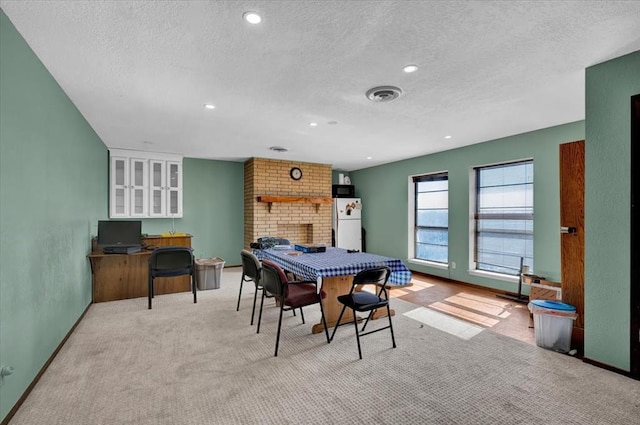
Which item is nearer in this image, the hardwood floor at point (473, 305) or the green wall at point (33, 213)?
the green wall at point (33, 213)

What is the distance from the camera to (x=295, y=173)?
6816 millimetres

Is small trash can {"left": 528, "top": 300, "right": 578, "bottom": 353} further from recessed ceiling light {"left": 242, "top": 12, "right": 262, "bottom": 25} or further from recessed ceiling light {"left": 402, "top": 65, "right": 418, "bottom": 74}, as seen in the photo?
recessed ceiling light {"left": 242, "top": 12, "right": 262, "bottom": 25}

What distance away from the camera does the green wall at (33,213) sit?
1876mm

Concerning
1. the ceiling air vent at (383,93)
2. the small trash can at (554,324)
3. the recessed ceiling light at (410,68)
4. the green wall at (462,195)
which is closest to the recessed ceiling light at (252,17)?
the recessed ceiling light at (410,68)

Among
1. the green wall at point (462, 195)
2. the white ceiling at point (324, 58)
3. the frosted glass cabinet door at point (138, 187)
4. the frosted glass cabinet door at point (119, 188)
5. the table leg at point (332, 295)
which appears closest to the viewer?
the white ceiling at point (324, 58)

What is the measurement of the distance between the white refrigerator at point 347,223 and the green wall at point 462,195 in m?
0.26

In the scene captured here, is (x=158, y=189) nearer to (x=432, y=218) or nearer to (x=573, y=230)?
(x=432, y=218)

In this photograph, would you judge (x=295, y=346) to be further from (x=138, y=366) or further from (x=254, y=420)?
(x=138, y=366)

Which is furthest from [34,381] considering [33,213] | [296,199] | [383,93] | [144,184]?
[296,199]

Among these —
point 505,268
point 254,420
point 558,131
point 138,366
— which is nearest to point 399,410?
point 254,420

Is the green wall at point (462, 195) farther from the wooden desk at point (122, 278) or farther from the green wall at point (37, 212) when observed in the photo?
the green wall at point (37, 212)

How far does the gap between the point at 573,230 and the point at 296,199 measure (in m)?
4.79

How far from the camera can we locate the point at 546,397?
2098 millimetres

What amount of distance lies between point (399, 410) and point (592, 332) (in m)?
1.91
